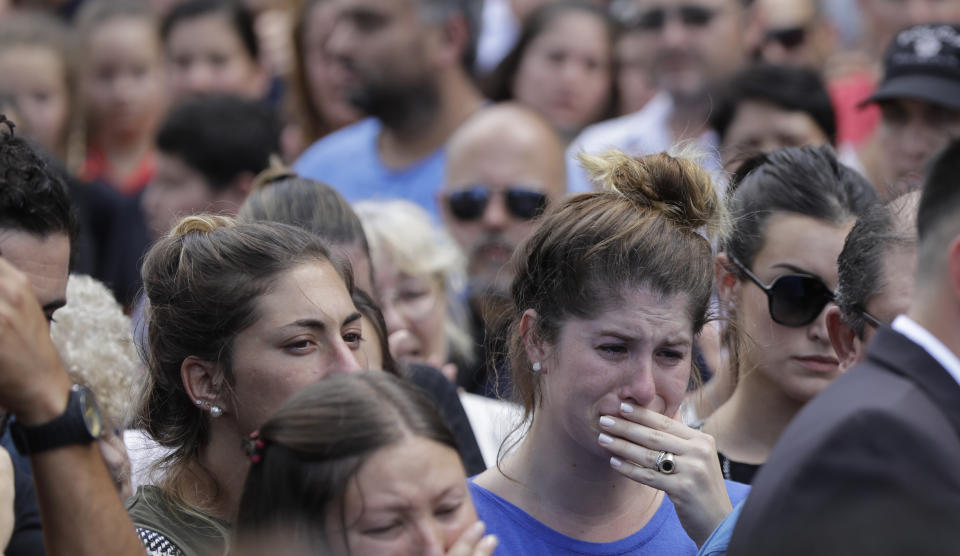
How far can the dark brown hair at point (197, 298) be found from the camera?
293cm

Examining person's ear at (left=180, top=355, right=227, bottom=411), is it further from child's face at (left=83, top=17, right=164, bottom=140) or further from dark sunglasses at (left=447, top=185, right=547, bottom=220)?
child's face at (left=83, top=17, right=164, bottom=140)

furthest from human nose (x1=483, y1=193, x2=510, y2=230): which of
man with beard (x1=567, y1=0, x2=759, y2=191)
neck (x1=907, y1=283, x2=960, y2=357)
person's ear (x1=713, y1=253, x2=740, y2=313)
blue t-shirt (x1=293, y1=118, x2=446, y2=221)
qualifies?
neck (x1=907, y1=283, x2=960, y2=357)

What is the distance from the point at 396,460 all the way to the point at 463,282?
2964 millimetres

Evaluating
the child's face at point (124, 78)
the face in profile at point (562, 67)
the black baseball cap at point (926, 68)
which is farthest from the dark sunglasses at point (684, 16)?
the child's face at point (124, 78)

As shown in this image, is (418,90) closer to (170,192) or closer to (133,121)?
(170,192)

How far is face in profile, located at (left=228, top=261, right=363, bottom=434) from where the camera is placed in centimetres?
286

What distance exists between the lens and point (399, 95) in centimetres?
641

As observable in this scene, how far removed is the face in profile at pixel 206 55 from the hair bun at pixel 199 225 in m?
4.66

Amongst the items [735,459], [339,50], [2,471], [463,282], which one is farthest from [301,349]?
[339,50]

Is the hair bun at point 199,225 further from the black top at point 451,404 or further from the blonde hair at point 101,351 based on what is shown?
the black top at point 451,404

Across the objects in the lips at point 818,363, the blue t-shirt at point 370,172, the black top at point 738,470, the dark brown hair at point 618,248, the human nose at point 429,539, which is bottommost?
the blue t-shirt at point 370,172

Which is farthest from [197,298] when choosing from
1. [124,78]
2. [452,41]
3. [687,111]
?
[124,78]

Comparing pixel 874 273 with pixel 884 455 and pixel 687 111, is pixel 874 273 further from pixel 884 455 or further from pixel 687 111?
pixel 687 111

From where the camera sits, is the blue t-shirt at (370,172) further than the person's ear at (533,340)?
Yes
